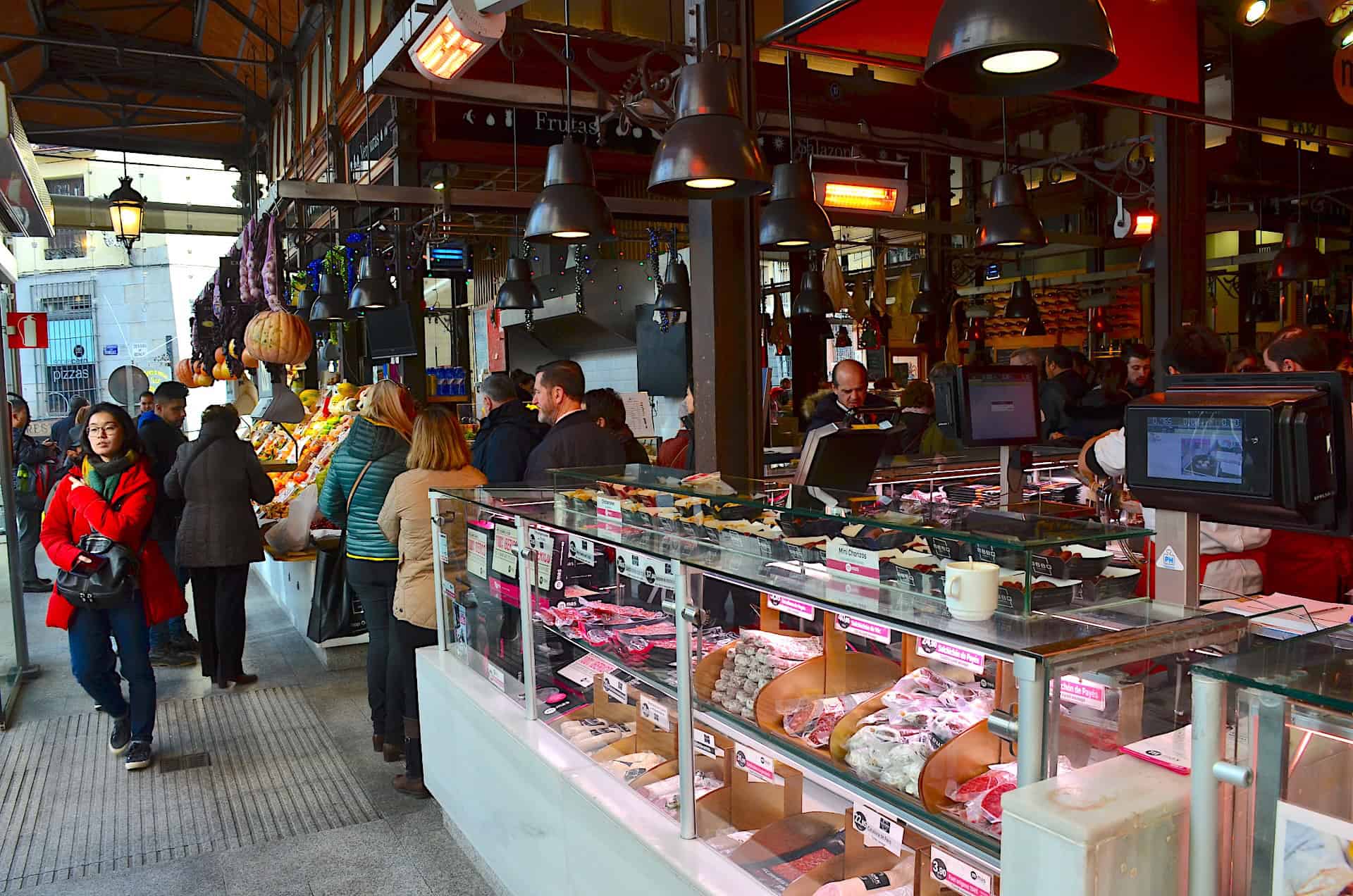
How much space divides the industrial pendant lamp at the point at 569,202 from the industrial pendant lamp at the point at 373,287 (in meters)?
4.27

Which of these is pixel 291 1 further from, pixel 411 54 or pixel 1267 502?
pixel 1267 502

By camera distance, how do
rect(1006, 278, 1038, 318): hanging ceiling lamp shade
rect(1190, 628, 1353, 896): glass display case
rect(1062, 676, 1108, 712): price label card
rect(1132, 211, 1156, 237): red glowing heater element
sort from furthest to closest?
rect(1006, 278, 1038, 318): hanging ceiling lamp shade, rect(1132, 211, 1156, 237): red glowing heater element, rect(1062, 676, 1108, 712): price label card, rect(1190, 628, 1353, 896): glass display case

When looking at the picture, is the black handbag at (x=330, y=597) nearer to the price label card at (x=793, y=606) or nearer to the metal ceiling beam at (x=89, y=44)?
the price label card at (x=793, y=606)

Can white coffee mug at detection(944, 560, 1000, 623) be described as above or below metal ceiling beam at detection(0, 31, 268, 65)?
below

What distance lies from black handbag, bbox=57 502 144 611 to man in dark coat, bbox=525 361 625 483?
1.88 metres

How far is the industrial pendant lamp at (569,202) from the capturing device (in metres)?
4.02

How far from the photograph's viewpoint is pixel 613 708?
3045mm

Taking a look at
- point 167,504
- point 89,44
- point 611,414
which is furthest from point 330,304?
point 89,44

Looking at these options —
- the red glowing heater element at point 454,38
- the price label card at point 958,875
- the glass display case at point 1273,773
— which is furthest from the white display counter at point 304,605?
the glass display case at point 1273,773

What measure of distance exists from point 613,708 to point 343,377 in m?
11.8

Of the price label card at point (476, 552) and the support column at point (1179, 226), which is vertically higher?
the support column at point (1179, 226)

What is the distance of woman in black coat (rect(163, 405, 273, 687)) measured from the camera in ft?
19.6

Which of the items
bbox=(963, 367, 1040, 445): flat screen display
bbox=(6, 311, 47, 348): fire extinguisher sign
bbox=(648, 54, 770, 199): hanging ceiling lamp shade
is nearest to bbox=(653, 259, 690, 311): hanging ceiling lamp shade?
bbox=(6, 311, 47, 348): fire extinguisher sign

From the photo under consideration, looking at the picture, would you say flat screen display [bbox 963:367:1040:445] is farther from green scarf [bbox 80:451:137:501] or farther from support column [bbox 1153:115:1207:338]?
green scarf [bbox 80:451:137:501]
